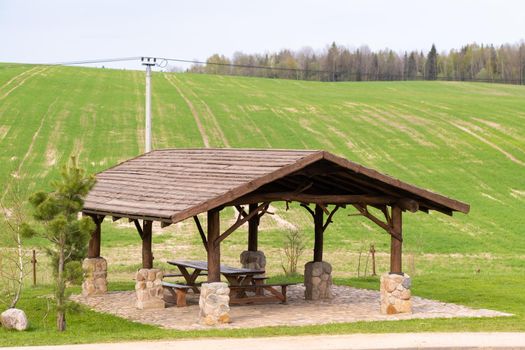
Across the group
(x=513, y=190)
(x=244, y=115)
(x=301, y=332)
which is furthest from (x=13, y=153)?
(x=301, y=332)

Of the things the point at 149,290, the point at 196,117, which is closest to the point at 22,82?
the point at 196,117

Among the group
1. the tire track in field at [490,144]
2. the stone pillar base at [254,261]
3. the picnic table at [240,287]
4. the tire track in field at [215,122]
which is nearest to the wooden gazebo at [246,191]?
the picnic table at [240,287]

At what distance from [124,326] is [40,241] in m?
16.2

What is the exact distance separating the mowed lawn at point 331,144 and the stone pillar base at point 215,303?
122 cm

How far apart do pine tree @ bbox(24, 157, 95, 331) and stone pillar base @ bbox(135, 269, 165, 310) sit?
349cm

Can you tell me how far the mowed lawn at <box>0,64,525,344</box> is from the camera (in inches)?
998

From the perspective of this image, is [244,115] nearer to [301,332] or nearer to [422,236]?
[422,236]

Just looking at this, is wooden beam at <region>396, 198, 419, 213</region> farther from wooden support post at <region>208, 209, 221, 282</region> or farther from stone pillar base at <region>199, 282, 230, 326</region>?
stone pillar base at <region>199, 282, 230, 326</region>

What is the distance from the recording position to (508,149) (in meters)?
53.0

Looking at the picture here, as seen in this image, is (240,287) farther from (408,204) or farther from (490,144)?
(490,144)

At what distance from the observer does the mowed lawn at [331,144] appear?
25359 mm

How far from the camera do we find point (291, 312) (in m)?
19.3

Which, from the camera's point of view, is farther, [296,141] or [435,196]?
[296,141]

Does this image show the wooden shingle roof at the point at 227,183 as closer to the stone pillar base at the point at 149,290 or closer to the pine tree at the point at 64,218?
the pine tree at the point at 64,218
